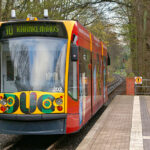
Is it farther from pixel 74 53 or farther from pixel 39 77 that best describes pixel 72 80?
pixel 39 77

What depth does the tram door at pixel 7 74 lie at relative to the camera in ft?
27.5

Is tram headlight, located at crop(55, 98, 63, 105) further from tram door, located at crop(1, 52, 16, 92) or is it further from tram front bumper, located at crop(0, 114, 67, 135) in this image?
tram door, located at crop(1, 52, 16, 92)

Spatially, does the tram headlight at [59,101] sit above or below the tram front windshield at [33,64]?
below

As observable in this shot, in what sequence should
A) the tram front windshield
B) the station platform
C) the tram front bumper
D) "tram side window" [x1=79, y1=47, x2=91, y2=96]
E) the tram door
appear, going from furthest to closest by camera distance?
1. "tram side window" [x1=79, y1=47, x2=91, y2=96]
2. the tram door
3. the tram front windshield
4. the tram front bumper
5. the station platform

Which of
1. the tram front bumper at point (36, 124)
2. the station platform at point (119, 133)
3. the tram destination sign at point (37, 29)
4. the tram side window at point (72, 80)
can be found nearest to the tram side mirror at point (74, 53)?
the tram side window at point (72, 80)

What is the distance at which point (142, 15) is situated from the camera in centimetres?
2339

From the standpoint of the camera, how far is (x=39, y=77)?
324 inches

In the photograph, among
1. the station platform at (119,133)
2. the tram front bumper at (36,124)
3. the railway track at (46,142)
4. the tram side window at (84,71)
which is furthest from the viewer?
the tram side window at (84,71)

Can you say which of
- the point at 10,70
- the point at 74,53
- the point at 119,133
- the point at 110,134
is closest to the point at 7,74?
the point at 10,70

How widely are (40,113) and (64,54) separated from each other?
4.64 feet

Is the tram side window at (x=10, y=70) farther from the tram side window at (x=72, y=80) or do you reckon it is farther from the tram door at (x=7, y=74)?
the tram side window at (x=72, y=80)

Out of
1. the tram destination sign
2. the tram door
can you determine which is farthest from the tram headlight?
the tram destination sign

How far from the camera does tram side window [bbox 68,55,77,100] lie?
843cm

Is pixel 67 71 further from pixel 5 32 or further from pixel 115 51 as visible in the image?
pixel 115 51
